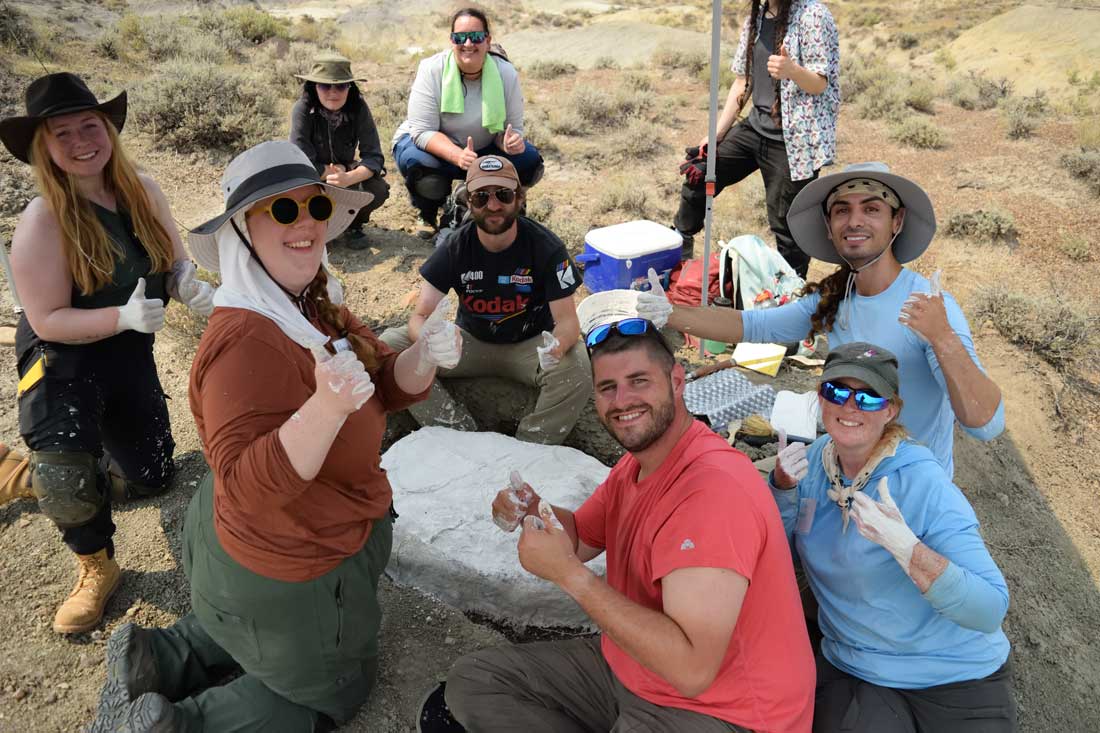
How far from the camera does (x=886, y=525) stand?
2.03m

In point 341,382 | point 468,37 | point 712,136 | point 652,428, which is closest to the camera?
point 341,382

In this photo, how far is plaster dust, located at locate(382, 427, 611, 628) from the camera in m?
3.03

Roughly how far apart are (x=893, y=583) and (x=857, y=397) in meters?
0.56

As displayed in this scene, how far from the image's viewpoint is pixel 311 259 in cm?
208

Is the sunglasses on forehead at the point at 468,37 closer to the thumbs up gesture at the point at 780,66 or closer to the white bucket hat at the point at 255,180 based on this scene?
the thumbs up gesture at the point at 780,66

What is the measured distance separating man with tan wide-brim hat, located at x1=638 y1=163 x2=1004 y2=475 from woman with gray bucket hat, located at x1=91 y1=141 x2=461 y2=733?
3.77ft

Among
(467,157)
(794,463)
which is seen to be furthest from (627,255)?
(794,463)

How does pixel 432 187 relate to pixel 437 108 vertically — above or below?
below

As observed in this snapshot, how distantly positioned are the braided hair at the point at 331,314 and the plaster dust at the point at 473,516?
39.1 inches

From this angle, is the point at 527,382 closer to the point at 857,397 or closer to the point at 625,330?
the point at 625,330

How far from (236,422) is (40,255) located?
1.60m

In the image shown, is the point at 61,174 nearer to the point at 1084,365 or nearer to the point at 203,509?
the point at 203,509

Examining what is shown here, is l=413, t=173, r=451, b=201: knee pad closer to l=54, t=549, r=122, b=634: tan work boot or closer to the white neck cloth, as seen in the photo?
l=54, t=549, r=122, b=634: tan work boot

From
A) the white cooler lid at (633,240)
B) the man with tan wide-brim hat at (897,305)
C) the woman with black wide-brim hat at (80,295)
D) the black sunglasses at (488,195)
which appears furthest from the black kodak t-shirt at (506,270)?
the white cooler lid at (633,240)
